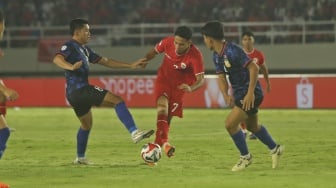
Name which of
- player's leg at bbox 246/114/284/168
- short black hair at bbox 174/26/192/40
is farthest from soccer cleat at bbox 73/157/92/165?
player's leg at bbox 246/114/284/168

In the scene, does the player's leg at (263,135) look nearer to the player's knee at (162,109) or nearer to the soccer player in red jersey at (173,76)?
the soccer player in red jersey at (173,76)

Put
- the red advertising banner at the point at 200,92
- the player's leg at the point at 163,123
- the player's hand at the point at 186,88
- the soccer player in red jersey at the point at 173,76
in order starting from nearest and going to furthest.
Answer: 1. the player's hand at the point at 186,88
2. the player's leg at the point at 163,123
3. the soccer player in red jersey at the point at 173,76
4. the red advertising banner at the point at 200,92

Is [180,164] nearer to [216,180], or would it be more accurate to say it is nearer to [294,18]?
[216,180]

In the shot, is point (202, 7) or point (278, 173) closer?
point (278, 173)

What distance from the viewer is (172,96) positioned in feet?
44.6

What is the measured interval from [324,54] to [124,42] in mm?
9184

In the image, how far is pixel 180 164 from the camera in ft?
41.1

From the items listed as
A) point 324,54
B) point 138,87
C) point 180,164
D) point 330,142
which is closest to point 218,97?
point 138,87

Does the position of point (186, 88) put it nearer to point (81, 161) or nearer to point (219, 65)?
point (219, 65)

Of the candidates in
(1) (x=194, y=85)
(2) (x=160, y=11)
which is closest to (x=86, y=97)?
(1) (x=194, y=85)

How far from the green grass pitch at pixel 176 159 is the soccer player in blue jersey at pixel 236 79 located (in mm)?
502

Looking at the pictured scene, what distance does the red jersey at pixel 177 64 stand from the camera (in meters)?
13.3

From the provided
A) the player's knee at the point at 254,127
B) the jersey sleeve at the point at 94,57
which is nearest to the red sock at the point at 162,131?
the jersey sleeve at the point at 94,57

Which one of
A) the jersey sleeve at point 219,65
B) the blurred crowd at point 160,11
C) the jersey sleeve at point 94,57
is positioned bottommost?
the blurred crowd at point 160,11
